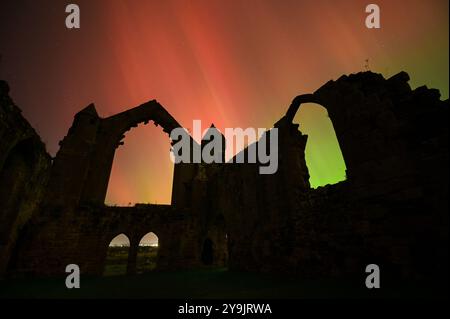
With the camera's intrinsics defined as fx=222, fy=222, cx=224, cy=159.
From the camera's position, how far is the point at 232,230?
11125 mm

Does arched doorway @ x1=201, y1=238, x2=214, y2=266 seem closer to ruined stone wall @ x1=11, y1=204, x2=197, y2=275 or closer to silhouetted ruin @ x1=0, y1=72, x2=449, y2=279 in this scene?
silhouetted ruin @ x1=0, y1=72, x2=449, y2=279

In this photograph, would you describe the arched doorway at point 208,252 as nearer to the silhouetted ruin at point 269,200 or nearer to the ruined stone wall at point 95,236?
the silhouetted ruin at point 269,200

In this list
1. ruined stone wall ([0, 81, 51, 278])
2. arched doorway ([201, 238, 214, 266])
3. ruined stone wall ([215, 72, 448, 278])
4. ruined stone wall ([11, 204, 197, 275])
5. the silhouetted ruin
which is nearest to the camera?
ruined stone wall ([215, 72, 448, 278])

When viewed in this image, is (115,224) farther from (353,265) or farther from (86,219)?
(353,265)

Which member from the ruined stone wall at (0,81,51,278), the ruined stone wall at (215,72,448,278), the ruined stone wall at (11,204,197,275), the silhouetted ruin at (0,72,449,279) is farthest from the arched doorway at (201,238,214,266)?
the ruined stone wall at (0,81,51,278)

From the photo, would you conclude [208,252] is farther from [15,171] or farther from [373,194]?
[373,194]

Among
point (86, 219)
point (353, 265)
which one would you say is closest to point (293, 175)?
point (353, 265)

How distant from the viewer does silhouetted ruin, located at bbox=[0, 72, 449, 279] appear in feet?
13.1

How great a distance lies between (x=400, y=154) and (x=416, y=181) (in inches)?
22.4

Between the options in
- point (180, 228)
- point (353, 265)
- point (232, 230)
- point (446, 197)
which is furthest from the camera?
point (180, 228)

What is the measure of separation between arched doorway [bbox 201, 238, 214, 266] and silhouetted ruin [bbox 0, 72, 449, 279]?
6 cm

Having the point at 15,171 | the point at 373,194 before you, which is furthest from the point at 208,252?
the point at 373,194

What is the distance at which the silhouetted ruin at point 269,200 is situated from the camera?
3.98 m

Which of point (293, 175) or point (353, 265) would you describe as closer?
point (353, 265)
